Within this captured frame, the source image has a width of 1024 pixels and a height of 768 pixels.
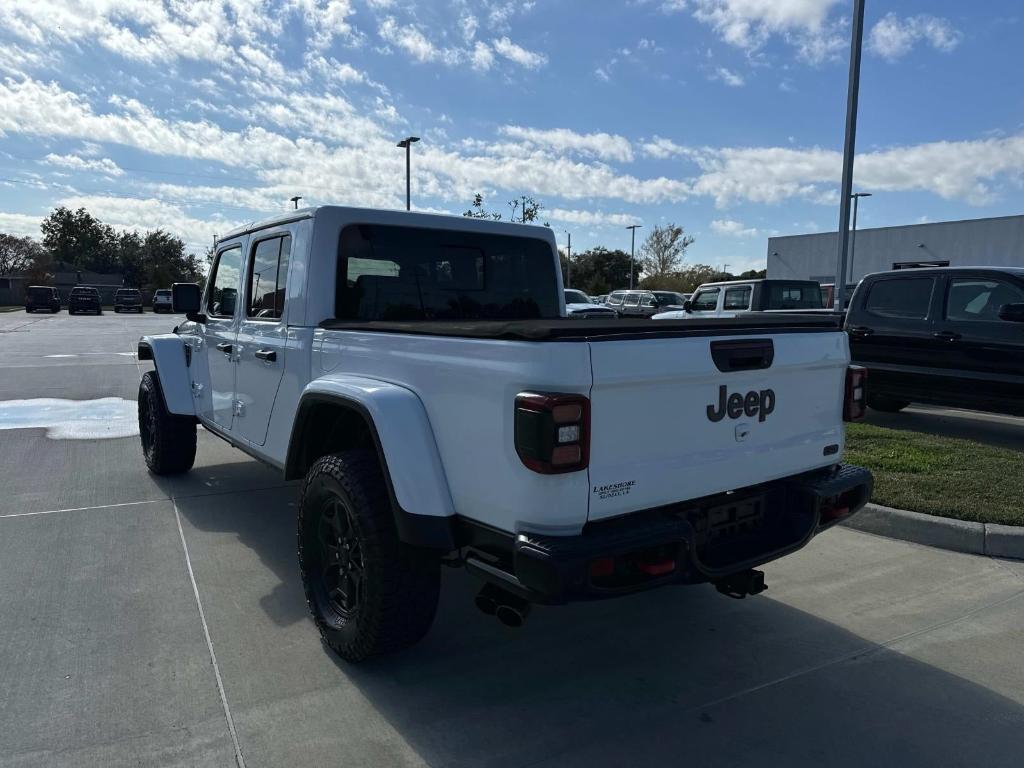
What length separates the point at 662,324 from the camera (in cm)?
275

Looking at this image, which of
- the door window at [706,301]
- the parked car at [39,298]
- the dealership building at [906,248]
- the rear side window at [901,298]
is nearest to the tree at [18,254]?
the parked car at [39,298]

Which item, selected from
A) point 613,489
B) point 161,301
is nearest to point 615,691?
point 613,489

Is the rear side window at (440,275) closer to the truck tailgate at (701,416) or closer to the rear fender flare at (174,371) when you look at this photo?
the truck tailgate at (701,416)

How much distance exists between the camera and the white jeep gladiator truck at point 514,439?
2424mm

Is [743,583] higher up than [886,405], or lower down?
lower down

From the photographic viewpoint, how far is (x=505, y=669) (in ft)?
10.7

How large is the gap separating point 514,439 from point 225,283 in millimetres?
3654

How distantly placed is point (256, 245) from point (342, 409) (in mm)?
1787

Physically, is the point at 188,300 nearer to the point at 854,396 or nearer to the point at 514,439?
the point at 514,439

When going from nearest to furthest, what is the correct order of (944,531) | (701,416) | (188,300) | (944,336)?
1. (701,416)
2. (944,531)
3. (188,300)
4. (944,336)

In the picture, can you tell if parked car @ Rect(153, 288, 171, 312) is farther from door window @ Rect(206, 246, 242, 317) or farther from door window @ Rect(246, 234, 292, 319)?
door window @ Rect(246, 234, 292, 319)

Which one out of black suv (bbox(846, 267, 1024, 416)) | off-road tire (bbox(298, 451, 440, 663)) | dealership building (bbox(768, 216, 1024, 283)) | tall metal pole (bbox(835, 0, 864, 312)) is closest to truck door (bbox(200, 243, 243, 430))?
off-road tire (bbox(298, 451, 440, 663))

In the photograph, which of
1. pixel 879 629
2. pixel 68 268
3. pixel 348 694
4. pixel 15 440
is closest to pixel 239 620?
pixel 348 694

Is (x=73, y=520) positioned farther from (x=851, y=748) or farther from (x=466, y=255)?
(x=851, y=748)
